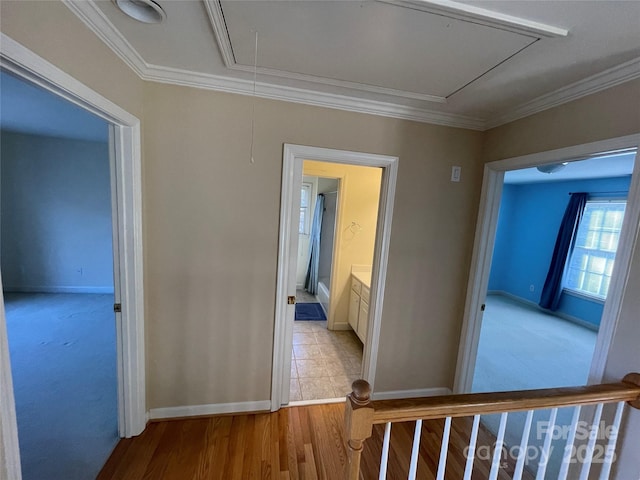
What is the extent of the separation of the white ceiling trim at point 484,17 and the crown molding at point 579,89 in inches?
19.3

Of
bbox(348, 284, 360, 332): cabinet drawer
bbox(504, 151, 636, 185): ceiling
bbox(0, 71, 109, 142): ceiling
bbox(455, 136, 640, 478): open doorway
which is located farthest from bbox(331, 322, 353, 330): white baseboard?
bbox(0, 71, 109, 142): ceiling

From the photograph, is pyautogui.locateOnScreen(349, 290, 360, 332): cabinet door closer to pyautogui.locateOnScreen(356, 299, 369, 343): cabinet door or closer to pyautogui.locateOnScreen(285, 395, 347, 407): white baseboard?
pyautogui.locateOnScreen(356, 299, 369, 343): cabinet door

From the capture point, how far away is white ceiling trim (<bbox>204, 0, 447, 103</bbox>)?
1118 millimetres

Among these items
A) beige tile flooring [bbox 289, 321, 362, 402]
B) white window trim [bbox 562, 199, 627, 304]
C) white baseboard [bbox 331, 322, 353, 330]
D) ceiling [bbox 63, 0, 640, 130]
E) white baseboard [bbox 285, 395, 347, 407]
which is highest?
ceiling [bbox 63, 0, 640, 130]

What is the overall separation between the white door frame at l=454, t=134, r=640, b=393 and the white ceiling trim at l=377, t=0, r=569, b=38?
27.0 inches

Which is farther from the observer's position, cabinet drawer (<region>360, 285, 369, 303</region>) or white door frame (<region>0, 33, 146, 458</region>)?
cabinet drawer (<region>360, 285, 369, 303</region>)

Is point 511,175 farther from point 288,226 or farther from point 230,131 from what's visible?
point 230,131

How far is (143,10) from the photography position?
113cm

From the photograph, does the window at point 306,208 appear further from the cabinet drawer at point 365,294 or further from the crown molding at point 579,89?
the crown molding at point 579,89

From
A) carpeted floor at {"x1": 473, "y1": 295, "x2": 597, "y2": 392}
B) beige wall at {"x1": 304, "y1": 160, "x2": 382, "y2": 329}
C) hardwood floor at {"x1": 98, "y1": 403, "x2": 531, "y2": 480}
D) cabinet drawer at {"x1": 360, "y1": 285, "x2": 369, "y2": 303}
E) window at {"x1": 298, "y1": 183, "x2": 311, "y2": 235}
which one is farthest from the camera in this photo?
window at {"x1": 298, "y1": 183, "x2": 311, "y2": 235}

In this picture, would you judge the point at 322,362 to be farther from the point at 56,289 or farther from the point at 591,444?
the point at 56,289

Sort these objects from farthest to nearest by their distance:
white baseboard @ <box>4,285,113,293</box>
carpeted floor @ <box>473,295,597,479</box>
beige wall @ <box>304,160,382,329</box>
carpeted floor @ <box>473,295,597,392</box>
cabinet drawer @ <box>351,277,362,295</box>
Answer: white baseboard @ <box>4,285,113,293</box> → beige wall @ <box>304,160,382,329</box> → cabinet drawer @ <box>351,277,362,295</box> → carpeted floor @ <box>473,295,597,392</box> → carpeted floor @ <box>473,295,597,479</box>

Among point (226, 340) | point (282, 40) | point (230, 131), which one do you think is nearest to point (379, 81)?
point (282, 40)

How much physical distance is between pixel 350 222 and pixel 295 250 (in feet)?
5.08
